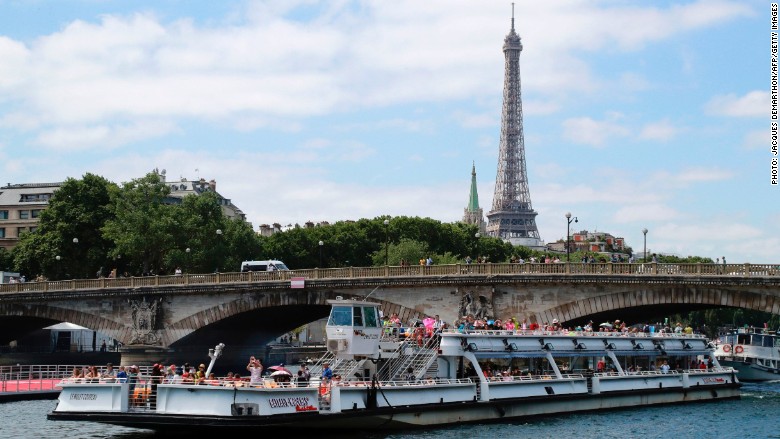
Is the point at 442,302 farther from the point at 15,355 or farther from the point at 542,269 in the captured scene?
the point at 15,355

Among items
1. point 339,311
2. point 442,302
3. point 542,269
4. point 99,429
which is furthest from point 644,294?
point 99,429

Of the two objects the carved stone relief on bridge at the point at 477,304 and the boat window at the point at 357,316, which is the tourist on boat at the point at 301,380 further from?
the carved stone relief on bridge at the point at 477,304

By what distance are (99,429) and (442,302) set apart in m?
28.7

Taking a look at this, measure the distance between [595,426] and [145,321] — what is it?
45409 mm

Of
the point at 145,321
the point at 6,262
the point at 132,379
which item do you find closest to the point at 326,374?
the point at 132,379

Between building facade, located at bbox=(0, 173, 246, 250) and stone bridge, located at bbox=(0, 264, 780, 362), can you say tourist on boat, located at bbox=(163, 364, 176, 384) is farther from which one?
building facade, located at bbox=(0, 173, 246, 250)

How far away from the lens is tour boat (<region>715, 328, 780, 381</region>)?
8119 cm

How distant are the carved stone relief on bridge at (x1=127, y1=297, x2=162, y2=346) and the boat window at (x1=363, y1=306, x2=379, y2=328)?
4097 cm

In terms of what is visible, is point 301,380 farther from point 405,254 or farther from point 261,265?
point 405,254

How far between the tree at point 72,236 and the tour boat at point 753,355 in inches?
2309

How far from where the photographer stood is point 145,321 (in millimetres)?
83312

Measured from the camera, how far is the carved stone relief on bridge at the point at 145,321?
82.3 metres

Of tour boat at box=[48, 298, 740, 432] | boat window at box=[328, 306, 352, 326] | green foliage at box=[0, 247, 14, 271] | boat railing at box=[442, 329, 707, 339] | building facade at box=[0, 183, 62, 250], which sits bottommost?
tour boat at box=[48, 298, 740, 432]

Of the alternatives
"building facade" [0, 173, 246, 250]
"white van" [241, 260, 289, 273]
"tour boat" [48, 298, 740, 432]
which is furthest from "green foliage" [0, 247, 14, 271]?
"tour boat" [48, 298, 740, 432]
